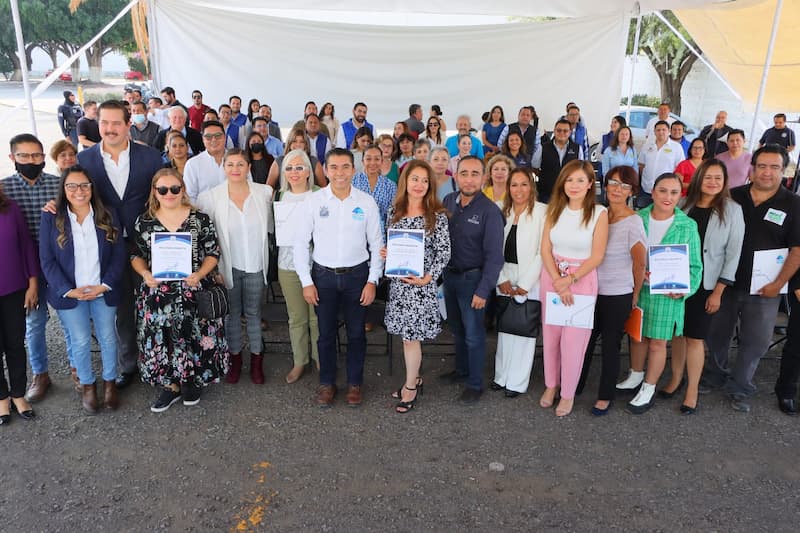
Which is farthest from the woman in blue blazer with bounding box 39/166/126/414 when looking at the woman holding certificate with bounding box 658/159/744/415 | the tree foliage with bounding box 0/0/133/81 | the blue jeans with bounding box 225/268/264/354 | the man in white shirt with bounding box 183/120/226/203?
the tree foliage with bounding box 0/0/133/81

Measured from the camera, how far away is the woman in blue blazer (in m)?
3.51

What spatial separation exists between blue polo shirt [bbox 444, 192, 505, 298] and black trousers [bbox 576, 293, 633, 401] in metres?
0.75

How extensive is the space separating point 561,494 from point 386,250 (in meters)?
1.80

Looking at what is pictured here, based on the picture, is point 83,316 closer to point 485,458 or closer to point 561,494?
point 485,458

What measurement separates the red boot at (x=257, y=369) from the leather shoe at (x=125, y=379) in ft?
2.98

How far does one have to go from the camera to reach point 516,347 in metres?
4.09

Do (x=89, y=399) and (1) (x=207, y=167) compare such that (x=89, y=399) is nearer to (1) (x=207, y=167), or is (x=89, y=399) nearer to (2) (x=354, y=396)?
(2) (x=354, y=396)

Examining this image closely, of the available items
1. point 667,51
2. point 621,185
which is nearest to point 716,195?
point 621,185

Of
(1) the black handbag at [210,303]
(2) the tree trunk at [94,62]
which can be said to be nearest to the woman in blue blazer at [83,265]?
(1) the black handbag at [210,303]

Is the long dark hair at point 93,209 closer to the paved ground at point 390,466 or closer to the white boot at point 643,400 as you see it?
the paved ground at point 390,466

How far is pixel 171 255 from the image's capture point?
11.8 feet

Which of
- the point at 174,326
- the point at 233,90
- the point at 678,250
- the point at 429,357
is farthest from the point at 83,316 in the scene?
the point at 233,90

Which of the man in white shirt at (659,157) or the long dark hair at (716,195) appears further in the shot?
the man in white shirt at (659,157)

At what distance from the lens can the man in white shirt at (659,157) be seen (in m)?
7.78
